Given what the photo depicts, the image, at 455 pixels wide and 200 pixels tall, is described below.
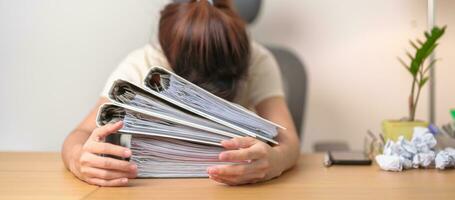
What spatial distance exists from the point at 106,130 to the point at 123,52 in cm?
89

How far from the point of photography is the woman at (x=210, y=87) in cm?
75

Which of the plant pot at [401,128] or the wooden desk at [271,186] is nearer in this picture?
the wooden desk at [271,186]

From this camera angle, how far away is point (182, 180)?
0.80 metres

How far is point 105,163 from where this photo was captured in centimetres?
74

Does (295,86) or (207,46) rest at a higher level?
(207,46)

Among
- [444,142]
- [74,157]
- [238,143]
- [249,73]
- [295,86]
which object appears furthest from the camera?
[295,86]

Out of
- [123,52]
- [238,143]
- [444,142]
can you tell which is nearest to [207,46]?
[238,143]

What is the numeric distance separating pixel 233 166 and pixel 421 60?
0.46 metres

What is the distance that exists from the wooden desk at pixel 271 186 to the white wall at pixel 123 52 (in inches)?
27.9

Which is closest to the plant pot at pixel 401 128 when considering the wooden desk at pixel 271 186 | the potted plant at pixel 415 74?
the potted plant at pixel 415 74

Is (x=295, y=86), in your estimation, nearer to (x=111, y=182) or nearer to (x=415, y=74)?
(x=415, y=74)

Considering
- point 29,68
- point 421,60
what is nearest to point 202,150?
point 421,60

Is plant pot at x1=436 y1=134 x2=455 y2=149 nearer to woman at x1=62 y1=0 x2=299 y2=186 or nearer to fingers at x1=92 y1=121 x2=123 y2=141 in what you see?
woman at x1=62 y1=0 x2=299 y2=186

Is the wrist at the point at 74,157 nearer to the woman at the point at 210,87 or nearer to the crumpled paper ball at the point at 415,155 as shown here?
the woman at the point at 210,87
